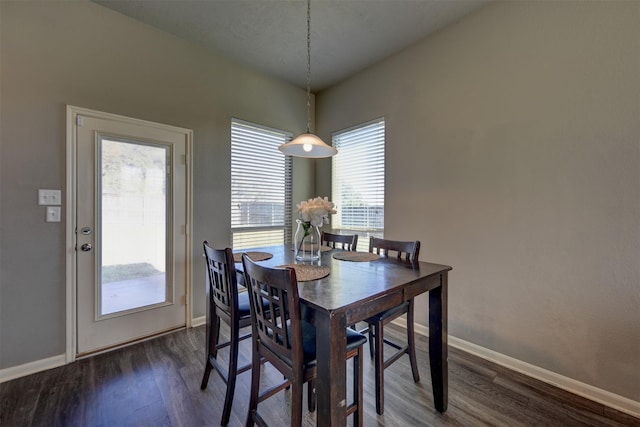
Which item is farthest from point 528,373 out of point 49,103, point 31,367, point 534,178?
point 49,103

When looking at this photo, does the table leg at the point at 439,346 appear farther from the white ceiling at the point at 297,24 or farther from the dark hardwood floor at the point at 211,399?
the white ceiling at the point at 297,24

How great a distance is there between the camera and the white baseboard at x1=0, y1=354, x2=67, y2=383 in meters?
1.87

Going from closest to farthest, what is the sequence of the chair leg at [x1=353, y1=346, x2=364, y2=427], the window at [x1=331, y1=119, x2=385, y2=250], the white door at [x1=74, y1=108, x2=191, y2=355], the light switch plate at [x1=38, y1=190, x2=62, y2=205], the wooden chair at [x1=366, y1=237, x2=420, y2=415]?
the chair leg at [x1=353, y1=346, x2=364, y2=427] < the wooden chair at [x1=366, y1=237, x2=420, y2=415] < the light switch plate at [x1=38, y1=190, x2=62, y2=205] < the white door at [x1=74, y1=108, x2=191, y2=355] < the window at [x1=331, y1=119, x2=385, y2=250]

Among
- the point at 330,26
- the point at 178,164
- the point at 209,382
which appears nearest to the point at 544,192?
the point at 330,26

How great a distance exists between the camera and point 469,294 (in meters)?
Answer: 2.34

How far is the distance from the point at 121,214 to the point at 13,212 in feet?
2.06

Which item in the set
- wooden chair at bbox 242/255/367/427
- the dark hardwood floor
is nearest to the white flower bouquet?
wooden chair at bbox 242/255/367/427

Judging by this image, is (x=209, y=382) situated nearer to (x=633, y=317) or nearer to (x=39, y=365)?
(x=39, y=365)

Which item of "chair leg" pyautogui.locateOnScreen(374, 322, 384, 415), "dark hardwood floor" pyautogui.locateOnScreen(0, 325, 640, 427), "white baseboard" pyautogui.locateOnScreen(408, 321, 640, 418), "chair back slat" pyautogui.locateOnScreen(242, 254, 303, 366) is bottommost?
"dark hardwood floor" pyautogui.locateOnScreen(0, 325, 640, 427)

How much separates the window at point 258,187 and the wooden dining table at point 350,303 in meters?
1.28

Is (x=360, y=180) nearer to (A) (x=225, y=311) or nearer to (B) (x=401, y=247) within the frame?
(B) (x=401, y=247)

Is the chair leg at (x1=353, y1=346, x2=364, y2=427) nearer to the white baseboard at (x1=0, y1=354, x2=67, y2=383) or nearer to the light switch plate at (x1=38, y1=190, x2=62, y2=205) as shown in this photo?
the white baseboard at (x1=0, y1=354, x2=67, y2=383)

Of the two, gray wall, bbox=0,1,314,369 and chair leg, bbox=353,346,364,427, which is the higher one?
gray wall, bbox=0,1,314,369

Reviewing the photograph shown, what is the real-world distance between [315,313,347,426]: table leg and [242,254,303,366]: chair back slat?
0.38ft
